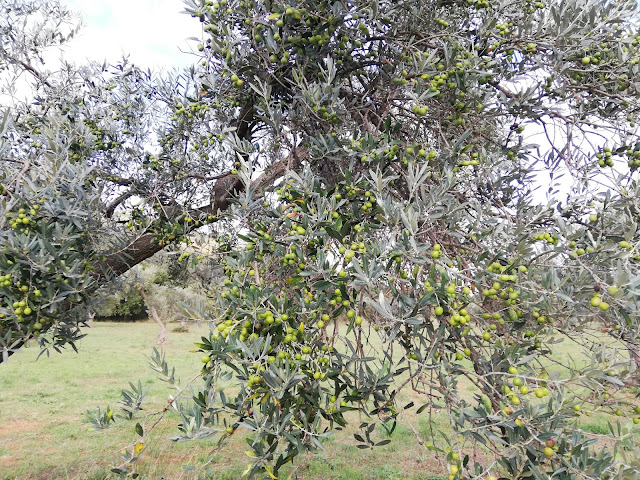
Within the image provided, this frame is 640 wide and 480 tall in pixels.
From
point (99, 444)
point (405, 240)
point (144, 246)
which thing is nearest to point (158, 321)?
point (144, 246)

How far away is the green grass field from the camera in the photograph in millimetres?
6301

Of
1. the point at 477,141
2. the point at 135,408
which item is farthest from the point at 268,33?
the point at 135,408

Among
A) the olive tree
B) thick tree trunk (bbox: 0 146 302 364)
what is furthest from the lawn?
the olive tree

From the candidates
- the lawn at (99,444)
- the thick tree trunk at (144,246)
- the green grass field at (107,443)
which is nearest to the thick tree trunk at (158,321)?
the thick tree trunk at (144,246)

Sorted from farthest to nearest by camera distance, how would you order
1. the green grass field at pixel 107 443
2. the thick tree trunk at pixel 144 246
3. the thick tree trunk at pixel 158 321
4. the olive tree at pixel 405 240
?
the green grass field at pixel 107 443
the thick tree trunk at pixel 144 246
the thick tree trunk at pixel 158 321
the olive tree at pixel 405 240

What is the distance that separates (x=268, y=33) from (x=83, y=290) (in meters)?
2.18

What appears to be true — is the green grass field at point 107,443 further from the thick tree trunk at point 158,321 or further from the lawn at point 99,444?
the thick tree trunk at point 158,321

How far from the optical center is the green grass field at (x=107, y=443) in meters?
6.30

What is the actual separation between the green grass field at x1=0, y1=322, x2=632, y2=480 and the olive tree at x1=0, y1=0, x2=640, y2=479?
→ 152 cm

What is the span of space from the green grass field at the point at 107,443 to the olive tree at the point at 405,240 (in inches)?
59.8

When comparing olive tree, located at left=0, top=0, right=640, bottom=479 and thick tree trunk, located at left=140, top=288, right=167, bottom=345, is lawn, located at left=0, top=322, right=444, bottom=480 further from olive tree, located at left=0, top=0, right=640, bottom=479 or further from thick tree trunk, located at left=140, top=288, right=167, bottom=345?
olive tree, located at left=0, top=0, right=640, bottom=479

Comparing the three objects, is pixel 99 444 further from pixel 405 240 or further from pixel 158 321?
pixel 405 240

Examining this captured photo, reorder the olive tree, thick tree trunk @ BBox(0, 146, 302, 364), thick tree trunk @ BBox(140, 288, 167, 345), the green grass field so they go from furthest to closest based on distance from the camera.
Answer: the green grass field < thick tree trunk @ BBox(0, 146, 302, 364) < thick tree trunk @ BBox(140, 288, 167, 345) < the olive tree

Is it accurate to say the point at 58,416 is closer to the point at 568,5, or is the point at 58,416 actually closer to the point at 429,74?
the point at 429,74
